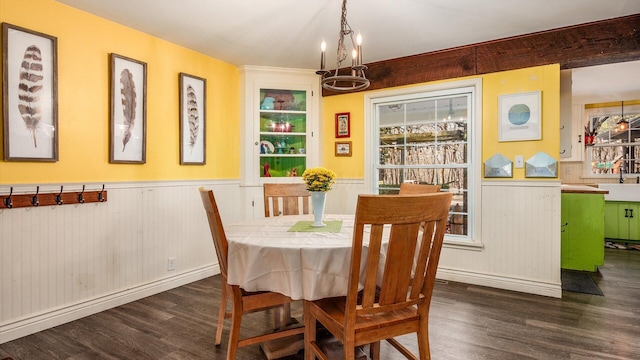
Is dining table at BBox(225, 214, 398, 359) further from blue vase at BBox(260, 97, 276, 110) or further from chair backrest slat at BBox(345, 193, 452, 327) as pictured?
blue vase at BBox(260, 97, 276, 110)

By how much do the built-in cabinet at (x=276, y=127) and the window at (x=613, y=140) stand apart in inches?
200

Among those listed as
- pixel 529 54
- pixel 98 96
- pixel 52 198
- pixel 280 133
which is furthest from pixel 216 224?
pixel 529 54

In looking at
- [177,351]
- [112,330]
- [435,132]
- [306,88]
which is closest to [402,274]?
[177,351]

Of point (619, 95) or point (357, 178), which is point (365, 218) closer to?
point (357, 178)

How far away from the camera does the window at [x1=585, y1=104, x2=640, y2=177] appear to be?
18.1ft

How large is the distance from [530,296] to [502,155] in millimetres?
1352

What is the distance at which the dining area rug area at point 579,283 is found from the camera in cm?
315

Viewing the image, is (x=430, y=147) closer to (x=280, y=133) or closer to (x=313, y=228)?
(x=280, y=133)

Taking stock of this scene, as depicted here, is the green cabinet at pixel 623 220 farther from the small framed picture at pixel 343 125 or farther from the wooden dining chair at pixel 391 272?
the wooden dining chair at pixel 391 272

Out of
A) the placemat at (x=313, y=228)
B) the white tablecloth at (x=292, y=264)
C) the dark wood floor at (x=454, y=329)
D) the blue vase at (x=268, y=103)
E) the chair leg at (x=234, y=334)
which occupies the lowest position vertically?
the dark wood floor at (x=454, y=329)

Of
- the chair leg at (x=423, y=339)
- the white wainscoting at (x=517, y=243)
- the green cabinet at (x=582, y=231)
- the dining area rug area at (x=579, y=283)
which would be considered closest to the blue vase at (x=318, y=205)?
the chair leg at (x=423, y=339)

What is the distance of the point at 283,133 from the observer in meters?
4.12

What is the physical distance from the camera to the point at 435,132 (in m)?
3.71

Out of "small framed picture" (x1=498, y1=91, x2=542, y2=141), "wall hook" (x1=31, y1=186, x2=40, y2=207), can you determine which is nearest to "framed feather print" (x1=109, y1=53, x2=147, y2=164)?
"wall hook" (x1=31, y1=186, x2=40, y2=207)
